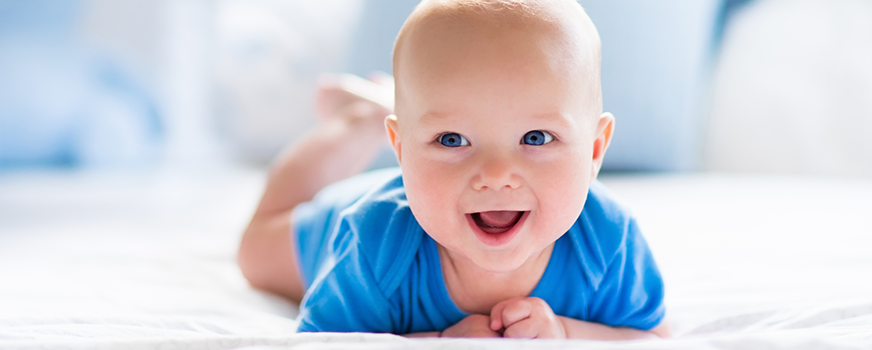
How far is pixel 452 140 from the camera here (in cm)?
70

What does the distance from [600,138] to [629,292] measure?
0.70 feet

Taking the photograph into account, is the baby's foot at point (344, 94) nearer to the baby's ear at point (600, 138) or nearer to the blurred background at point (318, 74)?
the blurred background at point (318, 74)

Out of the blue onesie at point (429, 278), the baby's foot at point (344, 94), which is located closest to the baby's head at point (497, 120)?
the blue onesie at point (429, 278)

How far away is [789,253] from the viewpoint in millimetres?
1153

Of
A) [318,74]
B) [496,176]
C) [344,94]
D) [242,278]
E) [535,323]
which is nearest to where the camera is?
[496,176]

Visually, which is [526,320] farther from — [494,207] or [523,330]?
[494,207]

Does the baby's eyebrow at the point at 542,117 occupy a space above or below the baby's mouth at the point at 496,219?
above

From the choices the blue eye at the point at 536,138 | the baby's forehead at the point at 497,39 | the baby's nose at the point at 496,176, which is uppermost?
the baby's forehead at the point at 497,39

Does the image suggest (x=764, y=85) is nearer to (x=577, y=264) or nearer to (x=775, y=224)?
(x=775, y=224)

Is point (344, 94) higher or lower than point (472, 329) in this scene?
higher

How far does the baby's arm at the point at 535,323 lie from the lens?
763 mm

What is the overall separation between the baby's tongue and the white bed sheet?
0.18 meters

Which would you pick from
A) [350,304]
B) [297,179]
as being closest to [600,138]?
[350,304]

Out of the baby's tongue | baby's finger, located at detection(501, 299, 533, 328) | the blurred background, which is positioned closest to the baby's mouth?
the baby's tongue
